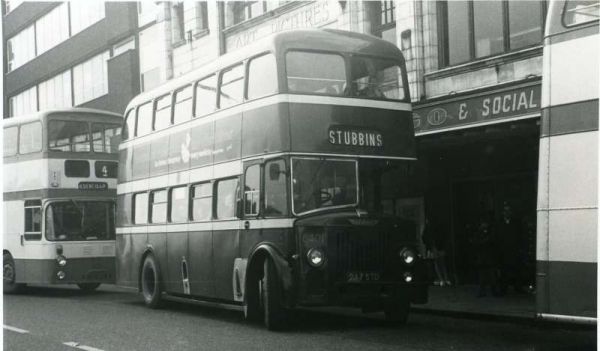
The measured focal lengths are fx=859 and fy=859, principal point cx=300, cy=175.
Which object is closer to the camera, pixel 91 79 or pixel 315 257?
pixel 315 257

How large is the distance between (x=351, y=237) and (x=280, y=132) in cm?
166

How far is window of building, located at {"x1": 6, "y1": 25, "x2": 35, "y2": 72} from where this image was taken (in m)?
35.0

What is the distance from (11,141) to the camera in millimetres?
19672

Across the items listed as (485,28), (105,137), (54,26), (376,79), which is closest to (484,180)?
(485,28)

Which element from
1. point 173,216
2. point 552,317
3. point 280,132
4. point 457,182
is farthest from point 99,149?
point 552,317

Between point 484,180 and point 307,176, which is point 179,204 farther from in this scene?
point 484,180

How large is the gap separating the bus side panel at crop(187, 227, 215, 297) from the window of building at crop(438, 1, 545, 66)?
657cm

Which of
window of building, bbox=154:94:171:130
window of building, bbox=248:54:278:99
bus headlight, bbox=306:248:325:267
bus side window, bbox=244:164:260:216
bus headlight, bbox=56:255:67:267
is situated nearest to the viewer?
bus headlight, bbox=306:248:325:267

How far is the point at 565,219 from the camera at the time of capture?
757cm

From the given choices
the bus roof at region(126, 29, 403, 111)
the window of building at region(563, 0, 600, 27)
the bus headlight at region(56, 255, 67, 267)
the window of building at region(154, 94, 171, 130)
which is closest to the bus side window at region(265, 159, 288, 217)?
the bus roof at region(126, 29, 403, 111)

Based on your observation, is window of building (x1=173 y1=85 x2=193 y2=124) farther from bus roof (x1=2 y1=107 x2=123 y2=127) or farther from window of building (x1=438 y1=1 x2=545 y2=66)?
window of building (x1=438 y1=1 x2=545 y2=66)

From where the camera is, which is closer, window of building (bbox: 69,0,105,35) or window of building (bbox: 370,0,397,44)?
window of building (bbox: 370,0,397,44)

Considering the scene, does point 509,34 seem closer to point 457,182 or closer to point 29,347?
point 457,182

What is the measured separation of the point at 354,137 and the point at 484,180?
6.74 meters
